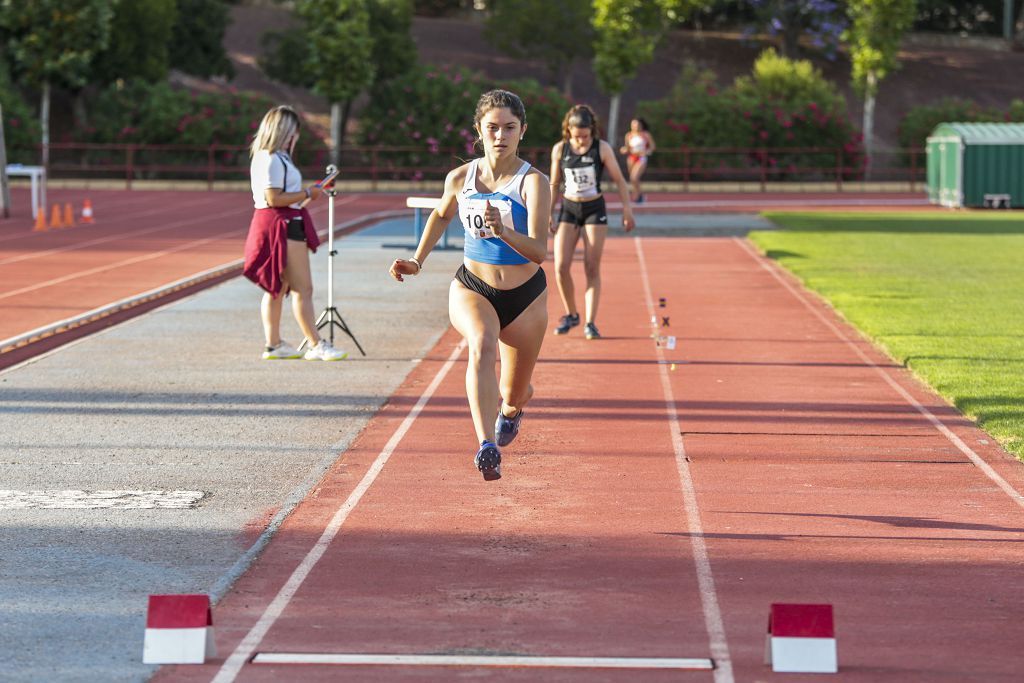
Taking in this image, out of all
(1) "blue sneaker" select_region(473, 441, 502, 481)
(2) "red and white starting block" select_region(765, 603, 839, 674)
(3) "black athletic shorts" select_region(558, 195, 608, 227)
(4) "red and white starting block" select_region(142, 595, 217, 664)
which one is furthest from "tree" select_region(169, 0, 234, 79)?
(2) "red and white starting block" select_region(765, 603, 839, 674)

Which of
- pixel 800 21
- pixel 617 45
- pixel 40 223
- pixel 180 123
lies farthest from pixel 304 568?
pixel 800 21

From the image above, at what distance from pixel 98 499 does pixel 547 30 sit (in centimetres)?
5673

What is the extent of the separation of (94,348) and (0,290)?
6152 mm

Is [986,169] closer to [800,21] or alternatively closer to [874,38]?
[874,38]

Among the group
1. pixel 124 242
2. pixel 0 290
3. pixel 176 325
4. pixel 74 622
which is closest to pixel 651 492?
pixel 74 622

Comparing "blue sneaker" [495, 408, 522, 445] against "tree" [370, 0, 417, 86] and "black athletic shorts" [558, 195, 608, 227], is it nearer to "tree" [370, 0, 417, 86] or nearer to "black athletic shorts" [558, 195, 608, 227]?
"black athletic shorts" [558, 195, 608, 227]

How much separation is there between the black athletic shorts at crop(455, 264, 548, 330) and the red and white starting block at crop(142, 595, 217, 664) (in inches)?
116

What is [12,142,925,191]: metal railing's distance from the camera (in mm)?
48719

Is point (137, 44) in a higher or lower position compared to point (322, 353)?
higher

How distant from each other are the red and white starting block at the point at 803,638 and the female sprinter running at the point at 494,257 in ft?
8.56

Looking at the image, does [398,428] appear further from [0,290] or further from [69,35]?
[69,35]

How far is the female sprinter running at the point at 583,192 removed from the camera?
14.1m

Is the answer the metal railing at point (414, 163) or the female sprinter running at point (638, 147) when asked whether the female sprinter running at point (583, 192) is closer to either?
the female sprinter running at point (638, 147)

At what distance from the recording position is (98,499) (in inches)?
324
